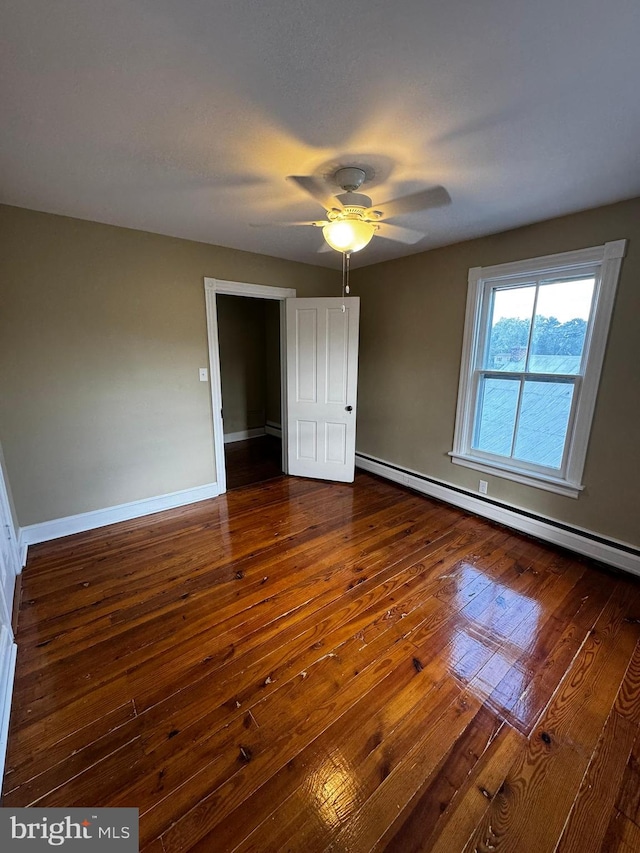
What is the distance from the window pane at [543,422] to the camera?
2633 mm

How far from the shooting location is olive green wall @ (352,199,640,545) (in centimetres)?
228

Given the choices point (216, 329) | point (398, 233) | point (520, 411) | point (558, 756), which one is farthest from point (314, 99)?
point (558, 756)

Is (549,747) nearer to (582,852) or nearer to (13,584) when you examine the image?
(582,852)

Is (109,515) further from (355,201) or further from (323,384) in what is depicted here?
(355,201)

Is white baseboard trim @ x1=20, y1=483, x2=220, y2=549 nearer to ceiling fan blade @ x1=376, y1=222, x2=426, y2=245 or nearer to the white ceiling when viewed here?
the white ceiling

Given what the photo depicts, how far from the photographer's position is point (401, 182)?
1.98 metres

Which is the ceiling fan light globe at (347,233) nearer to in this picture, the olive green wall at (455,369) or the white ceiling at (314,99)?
the white ceiling at (314,99)

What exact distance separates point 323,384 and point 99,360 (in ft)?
6.89

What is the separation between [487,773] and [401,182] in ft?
9.15

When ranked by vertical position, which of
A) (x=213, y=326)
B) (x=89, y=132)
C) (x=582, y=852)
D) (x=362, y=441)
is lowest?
(x=582, y=852)

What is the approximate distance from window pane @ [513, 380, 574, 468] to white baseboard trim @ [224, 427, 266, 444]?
13.5 feet

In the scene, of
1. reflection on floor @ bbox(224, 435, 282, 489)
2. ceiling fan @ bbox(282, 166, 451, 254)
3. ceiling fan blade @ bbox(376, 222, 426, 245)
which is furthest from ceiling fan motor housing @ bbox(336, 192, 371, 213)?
reflection on floor @ bbox(224, 435, 282, 489)

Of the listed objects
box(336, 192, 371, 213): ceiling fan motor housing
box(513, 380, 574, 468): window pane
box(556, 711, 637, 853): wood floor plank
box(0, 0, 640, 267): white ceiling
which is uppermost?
box(0, 0, 640, 267): white ceiling

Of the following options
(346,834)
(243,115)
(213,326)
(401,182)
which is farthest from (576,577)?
(213,326)
